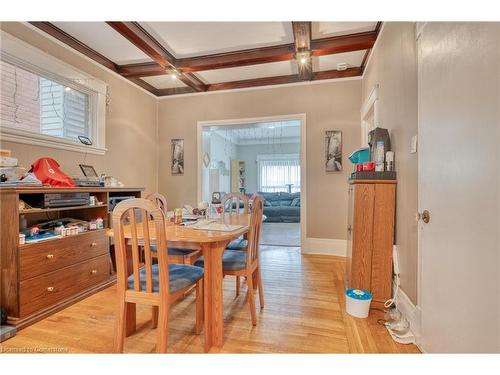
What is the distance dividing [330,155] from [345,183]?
0.48 meters

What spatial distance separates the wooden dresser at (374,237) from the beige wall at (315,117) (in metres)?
1.64

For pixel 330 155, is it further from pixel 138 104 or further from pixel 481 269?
pixel 138 104

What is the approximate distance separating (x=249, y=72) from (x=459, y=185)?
3.22m

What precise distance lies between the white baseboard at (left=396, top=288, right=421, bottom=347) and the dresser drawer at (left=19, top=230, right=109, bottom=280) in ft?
9.08

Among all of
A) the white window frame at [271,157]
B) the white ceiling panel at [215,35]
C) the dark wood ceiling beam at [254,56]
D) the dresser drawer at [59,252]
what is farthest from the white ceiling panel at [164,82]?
the white window frame at [271,157]

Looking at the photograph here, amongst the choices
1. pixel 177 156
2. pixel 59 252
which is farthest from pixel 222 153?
pixel 59 252

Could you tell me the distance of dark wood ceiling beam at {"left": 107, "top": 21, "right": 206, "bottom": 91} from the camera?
243 cm

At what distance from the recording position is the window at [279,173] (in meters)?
9.23

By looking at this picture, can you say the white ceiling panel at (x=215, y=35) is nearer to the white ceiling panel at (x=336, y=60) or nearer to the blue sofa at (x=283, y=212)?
the white ceiling panel at (x=336, y=60)

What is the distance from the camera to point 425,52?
1.52m

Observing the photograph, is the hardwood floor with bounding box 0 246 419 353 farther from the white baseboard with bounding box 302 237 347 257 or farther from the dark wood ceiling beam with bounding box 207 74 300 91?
the dark wood ceiling beam with bounding box 207 74 300 91

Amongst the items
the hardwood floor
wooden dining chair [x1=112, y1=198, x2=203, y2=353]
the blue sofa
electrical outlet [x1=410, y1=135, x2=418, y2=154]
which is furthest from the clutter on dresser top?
the blue sofa

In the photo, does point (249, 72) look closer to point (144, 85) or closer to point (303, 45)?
point (303, 45)

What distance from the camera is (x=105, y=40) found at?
280cm
